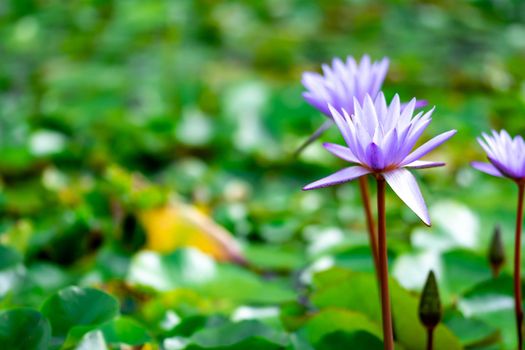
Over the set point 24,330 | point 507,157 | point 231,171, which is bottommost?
point 231,171

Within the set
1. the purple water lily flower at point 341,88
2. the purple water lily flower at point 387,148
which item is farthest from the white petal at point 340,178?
the purple water lily flower at point 341,88

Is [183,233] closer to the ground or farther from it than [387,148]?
closer to the ground

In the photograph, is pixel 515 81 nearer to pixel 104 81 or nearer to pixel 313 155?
pixel 313 155

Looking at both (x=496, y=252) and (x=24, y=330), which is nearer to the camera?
(x=24, y=330)

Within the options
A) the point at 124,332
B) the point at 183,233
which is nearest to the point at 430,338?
the point at 124,332

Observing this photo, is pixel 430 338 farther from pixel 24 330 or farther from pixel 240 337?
pixel 24 330

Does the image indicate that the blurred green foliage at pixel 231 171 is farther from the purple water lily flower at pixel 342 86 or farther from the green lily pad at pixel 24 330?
the purple water lily flower at pixel 342 86

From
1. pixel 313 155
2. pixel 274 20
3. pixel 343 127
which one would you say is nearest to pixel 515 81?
pixel 313 155
